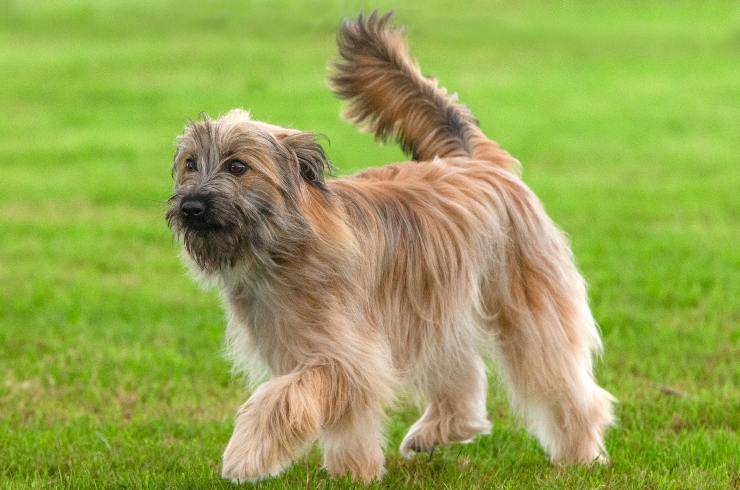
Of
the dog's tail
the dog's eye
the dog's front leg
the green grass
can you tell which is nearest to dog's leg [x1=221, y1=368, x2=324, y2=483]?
the dog's front leg

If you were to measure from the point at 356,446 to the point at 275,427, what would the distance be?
1.93 ft

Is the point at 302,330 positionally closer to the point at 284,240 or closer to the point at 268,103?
the point at 284,240

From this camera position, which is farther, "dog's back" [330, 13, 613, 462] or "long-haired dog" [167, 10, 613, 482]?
"dog's back" [330, 13, 613, 462]

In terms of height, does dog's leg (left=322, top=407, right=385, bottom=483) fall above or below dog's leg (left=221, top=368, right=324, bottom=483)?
below

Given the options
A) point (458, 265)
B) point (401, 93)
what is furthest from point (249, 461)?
point (401, 93)

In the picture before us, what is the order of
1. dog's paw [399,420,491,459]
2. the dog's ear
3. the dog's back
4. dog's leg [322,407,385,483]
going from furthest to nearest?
dog's paw [399,420,491,459]
the dog's back
dog's leg [322,407,385,483]
the dog's ear

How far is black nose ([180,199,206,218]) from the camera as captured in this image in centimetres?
495

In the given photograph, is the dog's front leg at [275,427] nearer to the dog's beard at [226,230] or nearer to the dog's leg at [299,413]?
the dog's leg at [299,413]

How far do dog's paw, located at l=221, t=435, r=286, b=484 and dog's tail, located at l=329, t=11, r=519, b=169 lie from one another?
2.15 metres

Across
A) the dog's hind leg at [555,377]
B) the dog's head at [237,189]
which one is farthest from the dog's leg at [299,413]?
the dog's hind leg at [555,377]

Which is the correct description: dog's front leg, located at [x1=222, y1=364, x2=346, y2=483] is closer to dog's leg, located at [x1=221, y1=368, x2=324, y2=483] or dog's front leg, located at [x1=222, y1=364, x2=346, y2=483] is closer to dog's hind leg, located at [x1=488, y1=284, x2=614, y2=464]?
dog's leg, located at [x1=221, y1=368, x2=324, y2=483]

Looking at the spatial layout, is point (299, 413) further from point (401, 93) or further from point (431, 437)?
point (401, 93)

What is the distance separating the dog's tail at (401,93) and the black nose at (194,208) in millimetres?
1989

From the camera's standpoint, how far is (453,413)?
21.8 feet
